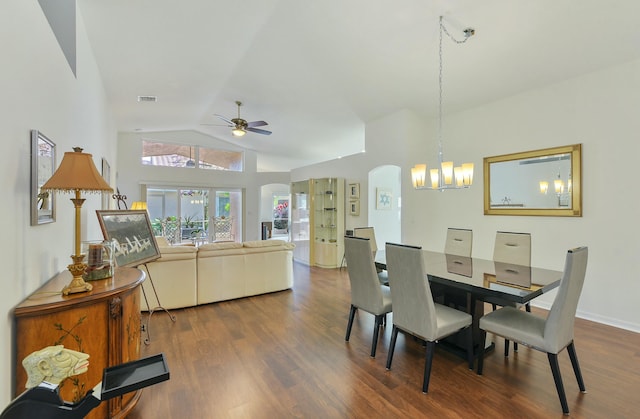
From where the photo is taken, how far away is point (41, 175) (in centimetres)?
169

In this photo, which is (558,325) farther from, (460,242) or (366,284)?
(460,242)

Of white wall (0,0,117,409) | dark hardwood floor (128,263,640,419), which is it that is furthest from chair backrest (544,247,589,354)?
white wall (0,0,117,409)

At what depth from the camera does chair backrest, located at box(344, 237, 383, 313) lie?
2.67m

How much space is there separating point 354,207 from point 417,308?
13.5ft

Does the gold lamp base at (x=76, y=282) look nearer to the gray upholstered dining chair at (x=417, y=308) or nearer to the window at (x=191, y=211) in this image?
the gray upholstered dining chair at (x=417, y=308)

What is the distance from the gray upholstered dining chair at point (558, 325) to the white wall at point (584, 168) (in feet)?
6.33

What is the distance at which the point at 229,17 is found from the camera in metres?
3.32

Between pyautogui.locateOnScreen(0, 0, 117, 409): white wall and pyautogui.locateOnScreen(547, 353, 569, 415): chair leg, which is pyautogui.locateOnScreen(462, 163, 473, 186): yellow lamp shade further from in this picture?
pyautogui.locateOnScreen(0, 0, 117, 409): white wall

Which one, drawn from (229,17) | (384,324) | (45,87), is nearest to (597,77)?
(384,324)

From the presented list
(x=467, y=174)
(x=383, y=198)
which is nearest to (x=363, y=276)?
(x=467, y=174)

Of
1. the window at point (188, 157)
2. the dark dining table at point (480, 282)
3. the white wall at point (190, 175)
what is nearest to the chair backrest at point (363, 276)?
the dark dining table at point (480, 282)

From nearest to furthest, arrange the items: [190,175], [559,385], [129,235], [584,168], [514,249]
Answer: [559,385] < [129,235] < [514,249] < [584,168] < [190,175]

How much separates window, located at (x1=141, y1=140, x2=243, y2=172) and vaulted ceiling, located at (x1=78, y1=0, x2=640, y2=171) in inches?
94.3

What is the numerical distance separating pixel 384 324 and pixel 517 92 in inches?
146
